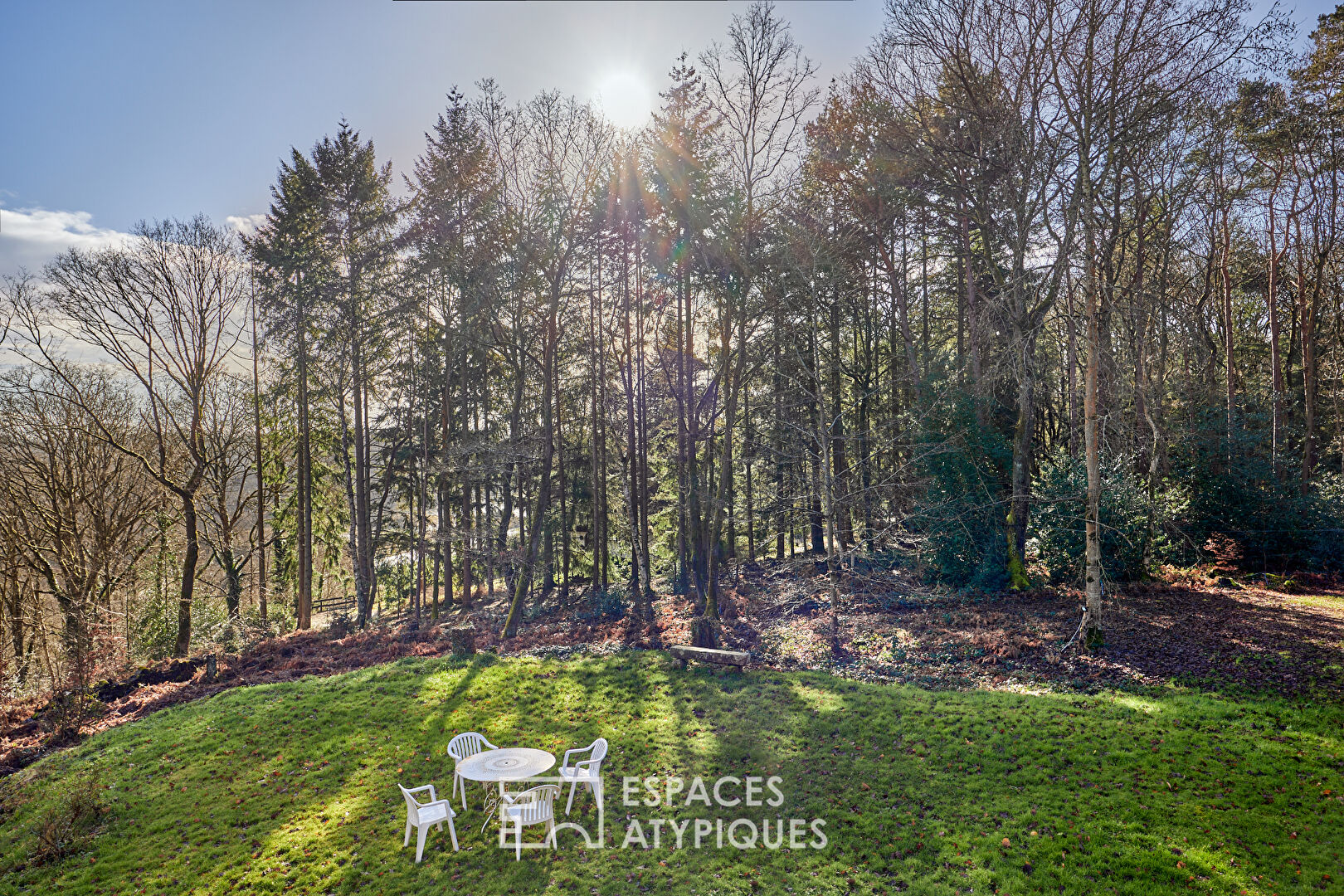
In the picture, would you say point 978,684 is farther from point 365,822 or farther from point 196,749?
point 196,749

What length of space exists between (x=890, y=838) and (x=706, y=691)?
4.63 m

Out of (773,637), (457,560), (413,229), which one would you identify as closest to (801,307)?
(773,637)

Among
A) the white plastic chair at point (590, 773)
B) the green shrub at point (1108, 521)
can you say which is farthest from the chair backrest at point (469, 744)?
the green shrub at point (1108, 521)

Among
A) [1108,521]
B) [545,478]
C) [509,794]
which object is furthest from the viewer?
[545,478]

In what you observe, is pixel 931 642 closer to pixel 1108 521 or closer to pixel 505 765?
pixel 1108 521

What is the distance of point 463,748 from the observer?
8.30 meters

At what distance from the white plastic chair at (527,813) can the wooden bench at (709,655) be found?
5.11 metres

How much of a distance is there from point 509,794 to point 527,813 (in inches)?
18.1

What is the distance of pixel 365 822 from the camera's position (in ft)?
24.0

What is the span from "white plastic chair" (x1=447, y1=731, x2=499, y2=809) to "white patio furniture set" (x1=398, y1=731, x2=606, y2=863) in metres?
0.02

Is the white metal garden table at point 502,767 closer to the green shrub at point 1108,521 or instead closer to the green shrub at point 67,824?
the green shrub at point 67,824

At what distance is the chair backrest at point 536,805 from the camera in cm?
661

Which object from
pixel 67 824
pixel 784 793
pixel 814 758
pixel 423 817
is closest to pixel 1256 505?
pixel 814 758

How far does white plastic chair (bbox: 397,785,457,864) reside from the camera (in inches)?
259
